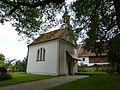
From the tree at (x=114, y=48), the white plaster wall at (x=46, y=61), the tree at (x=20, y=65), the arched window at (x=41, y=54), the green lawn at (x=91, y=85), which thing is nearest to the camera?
the green lawn at (x=91, y=85)

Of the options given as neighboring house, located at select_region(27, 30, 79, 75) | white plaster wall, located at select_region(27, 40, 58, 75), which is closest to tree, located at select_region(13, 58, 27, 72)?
neighboring house, located at select_region(27, 30, 79, 75)

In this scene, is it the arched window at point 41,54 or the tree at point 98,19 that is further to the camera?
the arched window at point 41,54

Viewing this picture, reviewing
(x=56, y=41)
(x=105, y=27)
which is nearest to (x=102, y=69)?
(x=56, y=41)

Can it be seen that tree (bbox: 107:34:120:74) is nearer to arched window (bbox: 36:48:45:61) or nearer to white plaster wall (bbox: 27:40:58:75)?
white plaster wall (bbox: 27:40:58:75)

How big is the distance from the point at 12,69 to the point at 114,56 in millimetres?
24566

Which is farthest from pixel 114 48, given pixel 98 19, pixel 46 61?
pixel 46 61

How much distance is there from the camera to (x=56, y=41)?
2508 centimetres

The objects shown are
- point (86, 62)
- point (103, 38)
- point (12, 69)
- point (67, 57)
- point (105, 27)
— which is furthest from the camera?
point (86, 62)

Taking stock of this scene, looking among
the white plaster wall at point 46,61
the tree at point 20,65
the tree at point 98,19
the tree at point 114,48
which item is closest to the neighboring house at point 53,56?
the white plaster wall at point 46,61

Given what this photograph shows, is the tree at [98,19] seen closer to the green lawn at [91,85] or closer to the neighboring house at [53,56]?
the green lawn at [91,85]

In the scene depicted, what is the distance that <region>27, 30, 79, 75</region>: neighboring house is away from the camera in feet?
81.4

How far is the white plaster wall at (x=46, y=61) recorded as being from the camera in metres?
25.0

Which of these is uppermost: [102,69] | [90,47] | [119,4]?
[119,4]

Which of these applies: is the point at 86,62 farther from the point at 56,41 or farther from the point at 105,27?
the point at 105,27
